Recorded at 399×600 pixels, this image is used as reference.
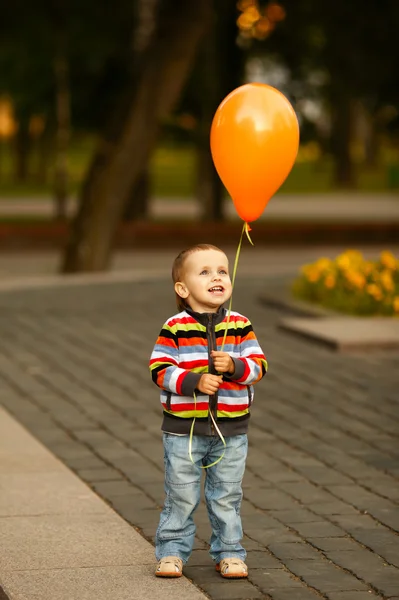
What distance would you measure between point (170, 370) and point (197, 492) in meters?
0.50

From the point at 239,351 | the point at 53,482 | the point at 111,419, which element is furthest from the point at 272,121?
the point at 111,419

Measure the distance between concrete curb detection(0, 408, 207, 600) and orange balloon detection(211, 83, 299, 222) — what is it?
1407mm

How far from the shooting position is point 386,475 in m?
6.77

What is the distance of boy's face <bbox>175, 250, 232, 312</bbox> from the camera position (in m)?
4.83

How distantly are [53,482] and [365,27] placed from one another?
17.8 m

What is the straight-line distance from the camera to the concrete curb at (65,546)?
Answer: 4.80 m

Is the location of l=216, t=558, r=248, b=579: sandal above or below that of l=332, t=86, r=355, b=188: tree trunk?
below

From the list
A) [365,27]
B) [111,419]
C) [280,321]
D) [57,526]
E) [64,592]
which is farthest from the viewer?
[365,27]

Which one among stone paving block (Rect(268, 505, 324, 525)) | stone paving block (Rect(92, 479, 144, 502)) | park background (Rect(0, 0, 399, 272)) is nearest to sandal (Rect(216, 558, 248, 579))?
stone paving block (Rect(268, 505, 324, 525))

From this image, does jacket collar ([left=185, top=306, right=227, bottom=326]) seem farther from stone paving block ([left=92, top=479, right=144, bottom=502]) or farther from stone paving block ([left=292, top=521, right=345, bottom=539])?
stone paving block ([left=92, top=479, right=144, bottom=502])

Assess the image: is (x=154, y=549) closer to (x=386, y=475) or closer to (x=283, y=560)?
(x=283, y=560)

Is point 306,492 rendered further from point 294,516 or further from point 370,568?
point 370,568

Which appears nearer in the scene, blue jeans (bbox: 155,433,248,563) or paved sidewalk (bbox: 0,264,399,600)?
blue jeans (bbox: 155,433,248,563)

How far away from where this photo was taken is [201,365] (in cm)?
484
